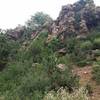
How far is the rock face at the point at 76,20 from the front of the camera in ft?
117

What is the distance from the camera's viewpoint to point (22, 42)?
41.8 m

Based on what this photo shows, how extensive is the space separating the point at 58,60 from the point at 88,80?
3.37m

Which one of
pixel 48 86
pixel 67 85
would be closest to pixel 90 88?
pixel 67 85

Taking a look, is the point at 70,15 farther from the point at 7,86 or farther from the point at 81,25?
the point at 7,86

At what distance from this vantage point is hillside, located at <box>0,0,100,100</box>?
784 inches

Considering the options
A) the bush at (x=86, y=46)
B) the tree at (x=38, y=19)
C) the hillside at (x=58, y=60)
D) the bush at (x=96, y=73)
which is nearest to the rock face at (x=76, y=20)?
the hillside at (x=58, y=60)

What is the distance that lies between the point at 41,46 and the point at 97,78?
11371 millimetres

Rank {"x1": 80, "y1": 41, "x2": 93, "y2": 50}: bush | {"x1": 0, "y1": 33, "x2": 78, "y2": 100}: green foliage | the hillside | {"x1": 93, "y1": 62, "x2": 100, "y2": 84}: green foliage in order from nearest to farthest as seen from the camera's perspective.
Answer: {"x1": 0, "y1": 33, "x2": 78, "y2": 100}: green foliage → the hillside → {"x1": 93, "y1": 62, "x2": 100, "y2": 84}: green foliage → {"x1": 80, "y1": 41, "x2": 93, "y2": 50}: bush

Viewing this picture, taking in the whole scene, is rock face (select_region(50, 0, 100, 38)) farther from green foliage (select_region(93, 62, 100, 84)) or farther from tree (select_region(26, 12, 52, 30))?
green foliage (select_region(93, 62, 100, 84))

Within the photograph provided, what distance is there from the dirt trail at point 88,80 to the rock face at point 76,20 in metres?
9.56

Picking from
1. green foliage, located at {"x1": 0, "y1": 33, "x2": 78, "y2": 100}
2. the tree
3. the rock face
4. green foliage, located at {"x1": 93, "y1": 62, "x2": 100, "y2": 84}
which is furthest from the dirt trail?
the tree

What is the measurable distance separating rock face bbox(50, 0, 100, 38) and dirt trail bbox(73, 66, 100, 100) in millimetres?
9563

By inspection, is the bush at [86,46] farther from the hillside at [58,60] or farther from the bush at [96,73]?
the bush at [96,73]

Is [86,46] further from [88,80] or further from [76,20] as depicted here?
[76,20]
